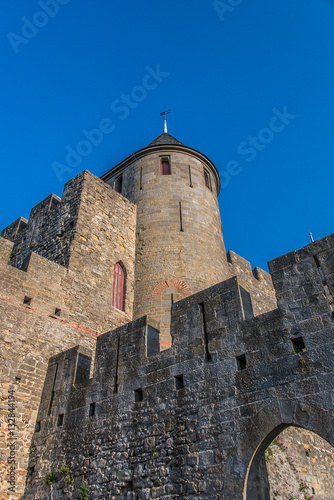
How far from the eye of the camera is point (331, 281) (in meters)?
5.69

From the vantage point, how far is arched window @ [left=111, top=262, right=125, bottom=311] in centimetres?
1216

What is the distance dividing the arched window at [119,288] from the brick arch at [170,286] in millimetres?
938

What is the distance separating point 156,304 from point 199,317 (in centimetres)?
518

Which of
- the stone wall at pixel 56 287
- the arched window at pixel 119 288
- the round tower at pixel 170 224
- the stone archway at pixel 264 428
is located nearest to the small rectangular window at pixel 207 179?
the round tower at pixel 170 224

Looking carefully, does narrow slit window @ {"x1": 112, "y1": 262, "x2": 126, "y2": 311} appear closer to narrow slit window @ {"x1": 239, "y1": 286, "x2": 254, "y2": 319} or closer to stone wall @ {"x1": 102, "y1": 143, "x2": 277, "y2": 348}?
stone wall @ {"x1": 102, "y1": 143, "x2": 277, "y2": 348}

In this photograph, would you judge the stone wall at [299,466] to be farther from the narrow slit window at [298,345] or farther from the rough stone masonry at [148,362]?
the narrow slit window at [298,345]

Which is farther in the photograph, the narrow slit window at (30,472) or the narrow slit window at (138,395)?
the narrow slit window at (30,472)

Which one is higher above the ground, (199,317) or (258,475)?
(199,317)

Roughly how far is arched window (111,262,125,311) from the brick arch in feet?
3.08

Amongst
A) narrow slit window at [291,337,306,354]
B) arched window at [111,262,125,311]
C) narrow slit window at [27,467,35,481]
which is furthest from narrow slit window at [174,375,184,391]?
arched window at [111,262,125,311]

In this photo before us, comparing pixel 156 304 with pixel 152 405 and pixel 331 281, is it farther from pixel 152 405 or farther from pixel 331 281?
pixel 331 281

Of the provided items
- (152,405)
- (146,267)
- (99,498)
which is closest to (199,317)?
(152,405)

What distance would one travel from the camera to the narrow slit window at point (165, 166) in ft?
50.0

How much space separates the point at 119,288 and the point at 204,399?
22.4 ft
